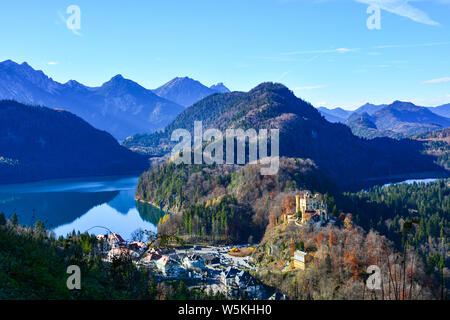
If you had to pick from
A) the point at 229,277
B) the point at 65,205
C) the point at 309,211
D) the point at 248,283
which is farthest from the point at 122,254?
the point at 65,205

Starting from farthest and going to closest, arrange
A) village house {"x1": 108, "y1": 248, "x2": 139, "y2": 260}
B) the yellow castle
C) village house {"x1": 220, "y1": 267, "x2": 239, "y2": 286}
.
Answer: the yellow castle < village house {"x1": 220, "y1": 267, "x2": 239, "y2": 286} < village house {"x1": 108, "y1": 248, "x2": 139, "y2": 260}

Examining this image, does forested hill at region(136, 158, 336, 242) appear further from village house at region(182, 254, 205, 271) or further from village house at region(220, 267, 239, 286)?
village house at region(220, 267, 239, 286)

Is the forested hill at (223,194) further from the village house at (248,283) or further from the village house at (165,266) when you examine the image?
the village house at (248,283)

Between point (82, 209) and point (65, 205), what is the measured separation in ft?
23.9

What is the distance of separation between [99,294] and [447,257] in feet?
162

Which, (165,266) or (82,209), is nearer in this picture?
(165,266)

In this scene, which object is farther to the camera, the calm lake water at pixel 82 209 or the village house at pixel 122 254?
the calm lake water at pixel 82 209

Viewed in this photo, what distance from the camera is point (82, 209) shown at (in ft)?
299

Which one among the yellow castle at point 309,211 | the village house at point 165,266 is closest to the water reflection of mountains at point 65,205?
the yellow castle at point 309,211

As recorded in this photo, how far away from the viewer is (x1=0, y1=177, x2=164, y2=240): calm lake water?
73562mm

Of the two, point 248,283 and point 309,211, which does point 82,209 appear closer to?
point 309,211

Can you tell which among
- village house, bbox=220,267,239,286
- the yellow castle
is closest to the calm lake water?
the yellow castle

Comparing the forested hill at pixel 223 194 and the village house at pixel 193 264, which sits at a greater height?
the forested hill at pixel 223 194

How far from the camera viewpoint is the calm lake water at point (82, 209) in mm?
73562
